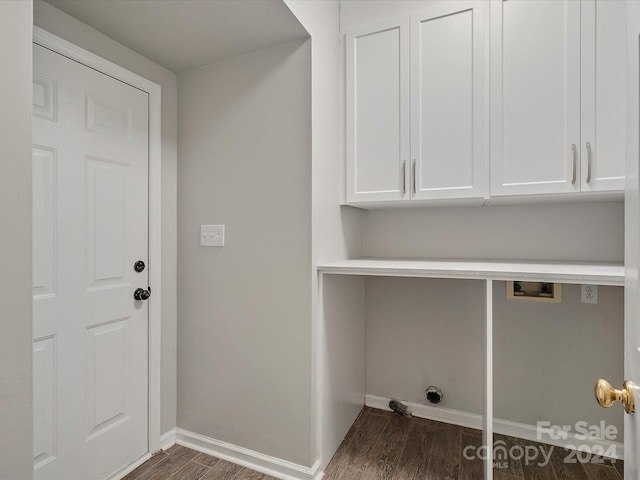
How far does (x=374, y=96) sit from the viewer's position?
5.90 ft

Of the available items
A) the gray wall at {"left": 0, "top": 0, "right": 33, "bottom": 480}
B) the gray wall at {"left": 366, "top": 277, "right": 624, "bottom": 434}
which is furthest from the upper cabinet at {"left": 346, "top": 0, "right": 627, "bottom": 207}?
the gray wall at {"left": 0, "top": 0, "right": 33, "bottom": 480}

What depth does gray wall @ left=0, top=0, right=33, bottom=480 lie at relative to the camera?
603mm

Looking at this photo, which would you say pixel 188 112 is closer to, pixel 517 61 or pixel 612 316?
pixel 517 61

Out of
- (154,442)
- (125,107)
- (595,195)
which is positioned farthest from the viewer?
(154,442)

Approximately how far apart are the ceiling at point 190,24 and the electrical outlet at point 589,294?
1923mm

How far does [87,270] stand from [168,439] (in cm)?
107

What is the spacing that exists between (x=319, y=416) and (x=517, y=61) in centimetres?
195

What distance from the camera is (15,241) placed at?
625 mm

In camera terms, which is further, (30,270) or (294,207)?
(294,207)

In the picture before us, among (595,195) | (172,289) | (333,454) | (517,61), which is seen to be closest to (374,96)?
(517,61)

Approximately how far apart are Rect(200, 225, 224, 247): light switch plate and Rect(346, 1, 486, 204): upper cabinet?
0.74 meters

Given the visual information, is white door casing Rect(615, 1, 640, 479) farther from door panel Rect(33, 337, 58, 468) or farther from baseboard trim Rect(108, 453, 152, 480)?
baseboard trim Rect(108, 453, 152, 480)

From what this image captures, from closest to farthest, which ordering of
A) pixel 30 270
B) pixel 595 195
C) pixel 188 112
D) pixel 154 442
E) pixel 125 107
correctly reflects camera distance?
pixel 30 270 → pixel 595 195 → pixel 125 107 → pixel 154 442 → pixel 188 112

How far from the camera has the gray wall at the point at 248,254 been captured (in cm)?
157
